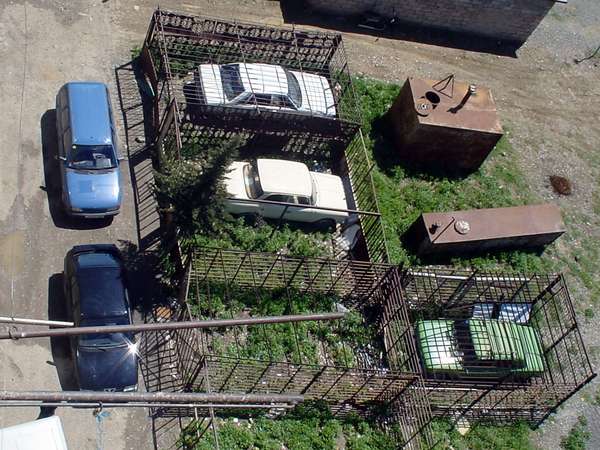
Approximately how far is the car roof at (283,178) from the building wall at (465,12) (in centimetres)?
730

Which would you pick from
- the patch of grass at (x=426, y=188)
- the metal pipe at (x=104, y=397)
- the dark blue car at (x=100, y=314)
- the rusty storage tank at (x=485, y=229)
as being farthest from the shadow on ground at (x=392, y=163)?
the metal pipe at (x=104, y=397)

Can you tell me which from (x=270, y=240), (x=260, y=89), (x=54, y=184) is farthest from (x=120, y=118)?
(x=270, y=240)

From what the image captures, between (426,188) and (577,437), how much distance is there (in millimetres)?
7721

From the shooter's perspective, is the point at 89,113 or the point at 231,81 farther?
the point at 231,81

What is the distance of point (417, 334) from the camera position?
16.7 meters

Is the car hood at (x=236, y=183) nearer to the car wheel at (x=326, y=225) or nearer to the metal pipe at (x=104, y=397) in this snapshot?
the car wheel at (x=326, y=225)

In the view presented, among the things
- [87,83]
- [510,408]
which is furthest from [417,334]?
[87,83]

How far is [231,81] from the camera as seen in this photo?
18000mm

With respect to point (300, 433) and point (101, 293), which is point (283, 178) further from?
point (300, 433)

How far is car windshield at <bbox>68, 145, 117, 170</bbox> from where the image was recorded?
52.9 ft

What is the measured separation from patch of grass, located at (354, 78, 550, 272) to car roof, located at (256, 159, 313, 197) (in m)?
2.62

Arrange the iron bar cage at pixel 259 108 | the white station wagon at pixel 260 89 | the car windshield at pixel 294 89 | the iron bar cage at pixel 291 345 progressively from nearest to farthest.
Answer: the iron bar cage at pixel 291 345 → the iron bar cage at pixel 259 108 → the white station wagon at pixel 260 89 → the car windshield at pixel 294 89

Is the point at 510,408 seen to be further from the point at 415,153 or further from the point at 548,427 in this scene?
the point at 415,153

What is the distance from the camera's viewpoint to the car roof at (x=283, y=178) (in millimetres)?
16922
